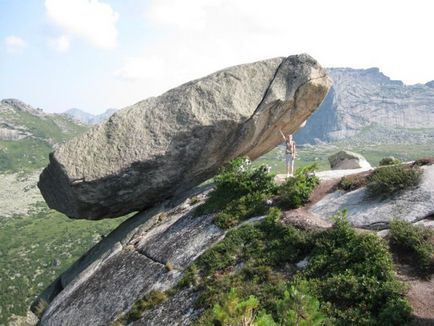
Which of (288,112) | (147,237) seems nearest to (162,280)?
(147,237)

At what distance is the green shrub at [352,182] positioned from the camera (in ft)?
76.1

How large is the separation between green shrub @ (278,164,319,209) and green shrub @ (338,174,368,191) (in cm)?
149

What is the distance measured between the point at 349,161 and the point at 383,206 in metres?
21.3

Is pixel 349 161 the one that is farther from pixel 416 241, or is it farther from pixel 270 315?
pixel 270 315

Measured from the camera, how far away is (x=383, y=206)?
20.1 meters

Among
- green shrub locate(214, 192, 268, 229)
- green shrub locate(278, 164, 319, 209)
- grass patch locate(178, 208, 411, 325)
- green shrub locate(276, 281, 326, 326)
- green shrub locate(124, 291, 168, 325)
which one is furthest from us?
green shrub locate(214, 192, 268, 229)

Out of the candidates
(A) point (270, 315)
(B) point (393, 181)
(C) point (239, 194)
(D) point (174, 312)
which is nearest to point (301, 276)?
(D) point (174, 312)

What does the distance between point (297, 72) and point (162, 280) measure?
17.4 m

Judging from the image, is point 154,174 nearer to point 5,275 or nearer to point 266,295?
point 266,295

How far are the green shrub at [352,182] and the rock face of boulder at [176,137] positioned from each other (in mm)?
8226

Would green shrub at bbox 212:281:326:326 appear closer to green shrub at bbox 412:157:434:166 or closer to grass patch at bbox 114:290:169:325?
grass patch at bbox 114:290:169:325

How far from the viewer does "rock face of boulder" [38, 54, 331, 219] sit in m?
28.3

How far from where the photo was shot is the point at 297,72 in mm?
30484

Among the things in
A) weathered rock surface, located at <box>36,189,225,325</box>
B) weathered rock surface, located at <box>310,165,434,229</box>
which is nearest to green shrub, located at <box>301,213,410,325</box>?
Result: weathered rock surface, located at <box>310,165,434,229</box>
